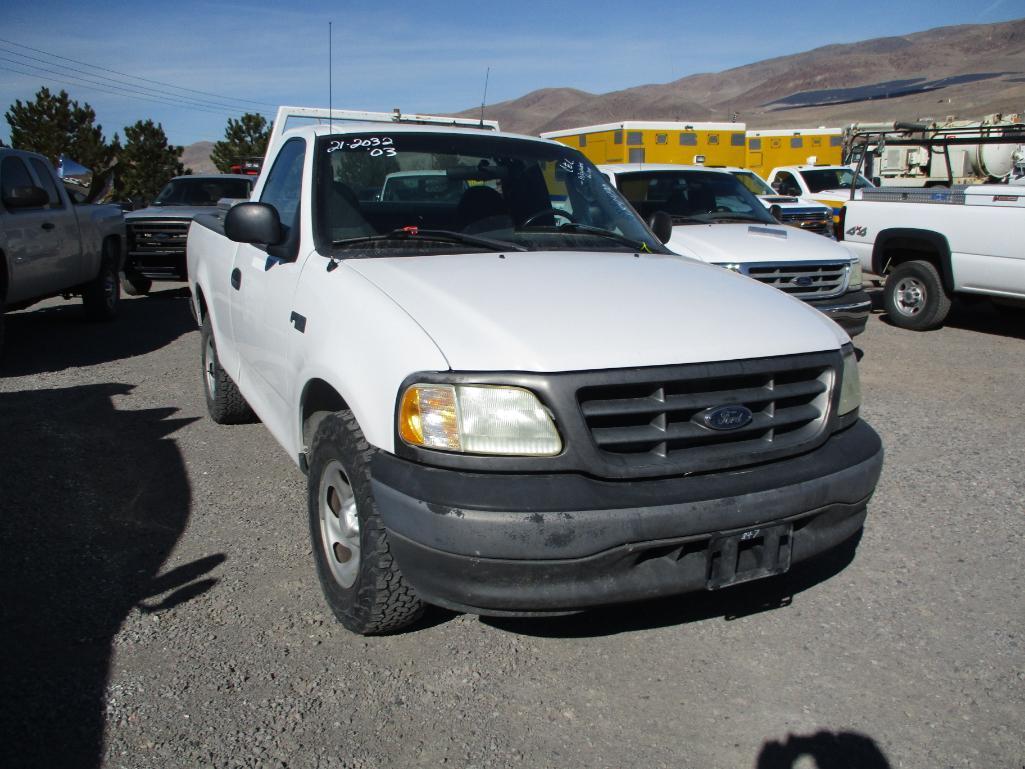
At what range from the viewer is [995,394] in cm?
698

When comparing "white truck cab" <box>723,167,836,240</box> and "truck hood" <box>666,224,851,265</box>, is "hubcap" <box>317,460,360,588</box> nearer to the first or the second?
"truck hood" <box>666,224,851,265</box>

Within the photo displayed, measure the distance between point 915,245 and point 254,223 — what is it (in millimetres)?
8010

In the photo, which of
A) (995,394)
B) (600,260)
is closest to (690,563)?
(600,260)

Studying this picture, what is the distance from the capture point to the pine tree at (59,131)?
29.6m

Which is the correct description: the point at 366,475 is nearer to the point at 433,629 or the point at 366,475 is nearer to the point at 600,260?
the point at 433,629

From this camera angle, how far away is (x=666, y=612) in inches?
138

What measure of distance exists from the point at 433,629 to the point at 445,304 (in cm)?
126

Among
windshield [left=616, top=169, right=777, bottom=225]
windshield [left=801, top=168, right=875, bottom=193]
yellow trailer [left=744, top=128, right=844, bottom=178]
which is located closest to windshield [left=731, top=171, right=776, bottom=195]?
windshield [left=616, top=169, right=777, bottom=225]

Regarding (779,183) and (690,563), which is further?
(779,183)

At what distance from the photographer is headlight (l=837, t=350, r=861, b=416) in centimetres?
319

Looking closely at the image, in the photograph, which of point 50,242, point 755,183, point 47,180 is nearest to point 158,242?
point 47,180

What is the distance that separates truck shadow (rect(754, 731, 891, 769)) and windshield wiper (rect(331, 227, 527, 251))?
217 centimetres

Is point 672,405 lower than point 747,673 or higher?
higher

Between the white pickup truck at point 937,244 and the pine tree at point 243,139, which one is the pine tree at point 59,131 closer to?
the pine tree at point 243,139
